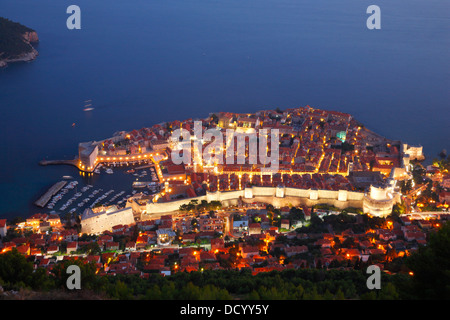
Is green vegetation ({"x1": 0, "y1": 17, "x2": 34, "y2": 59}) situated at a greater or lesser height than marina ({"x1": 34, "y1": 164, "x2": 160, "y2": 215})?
greater

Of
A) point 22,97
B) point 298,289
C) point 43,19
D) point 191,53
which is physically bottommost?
point 298,289

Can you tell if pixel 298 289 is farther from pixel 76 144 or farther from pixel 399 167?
pixel 76 144

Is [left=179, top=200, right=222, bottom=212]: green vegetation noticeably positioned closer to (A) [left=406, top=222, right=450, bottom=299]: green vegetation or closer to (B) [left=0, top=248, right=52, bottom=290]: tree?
(B) [left=0, top=248, right=52, bottom=290]: tree

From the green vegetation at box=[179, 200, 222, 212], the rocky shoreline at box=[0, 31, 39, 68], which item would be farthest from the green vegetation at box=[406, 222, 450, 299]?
the rocky shoreline at box=[0, 31, 39, 68]

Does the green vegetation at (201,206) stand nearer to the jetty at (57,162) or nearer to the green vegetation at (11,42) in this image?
the jetty at (57,162)

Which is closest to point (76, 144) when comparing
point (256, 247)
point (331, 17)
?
point (256, 247)
